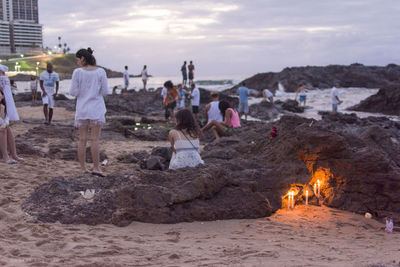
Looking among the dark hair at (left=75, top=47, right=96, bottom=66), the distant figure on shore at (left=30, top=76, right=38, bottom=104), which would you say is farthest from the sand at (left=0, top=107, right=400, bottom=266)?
the distant figure on shore at (left=30, top=76, right=38, bottom=104)

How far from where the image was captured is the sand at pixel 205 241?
11.1 ft

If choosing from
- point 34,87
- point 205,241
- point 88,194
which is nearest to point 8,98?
point 88,194

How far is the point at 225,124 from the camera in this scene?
10.7 m

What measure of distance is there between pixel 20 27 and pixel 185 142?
174m

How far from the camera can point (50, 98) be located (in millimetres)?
11625

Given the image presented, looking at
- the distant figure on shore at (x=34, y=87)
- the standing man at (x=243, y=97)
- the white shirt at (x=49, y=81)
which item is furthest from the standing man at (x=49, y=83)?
the distant figure on shore at (x=34, y=87)

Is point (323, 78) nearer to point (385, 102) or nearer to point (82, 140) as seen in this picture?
point (385, 102)

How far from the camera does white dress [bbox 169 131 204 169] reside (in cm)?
571

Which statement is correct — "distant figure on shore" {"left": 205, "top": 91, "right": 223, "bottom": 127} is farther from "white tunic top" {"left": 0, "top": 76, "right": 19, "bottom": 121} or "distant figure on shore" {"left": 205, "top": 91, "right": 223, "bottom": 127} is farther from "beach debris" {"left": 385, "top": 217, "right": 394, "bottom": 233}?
"beach debris" {"left": 385, "top": 217, "right": 394, "bottom": 233}

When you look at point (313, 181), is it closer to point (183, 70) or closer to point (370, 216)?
point (370, 216)

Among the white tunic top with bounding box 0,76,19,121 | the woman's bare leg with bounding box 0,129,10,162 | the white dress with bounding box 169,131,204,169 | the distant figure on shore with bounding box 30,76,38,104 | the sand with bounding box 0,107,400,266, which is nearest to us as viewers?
the sand with bounding box 0,107,400,266

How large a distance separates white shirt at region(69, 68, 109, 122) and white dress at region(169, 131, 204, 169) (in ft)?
4.09

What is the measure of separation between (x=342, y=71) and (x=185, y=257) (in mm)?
55228

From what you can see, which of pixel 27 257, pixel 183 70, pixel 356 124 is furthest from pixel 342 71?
pixel 27 257
